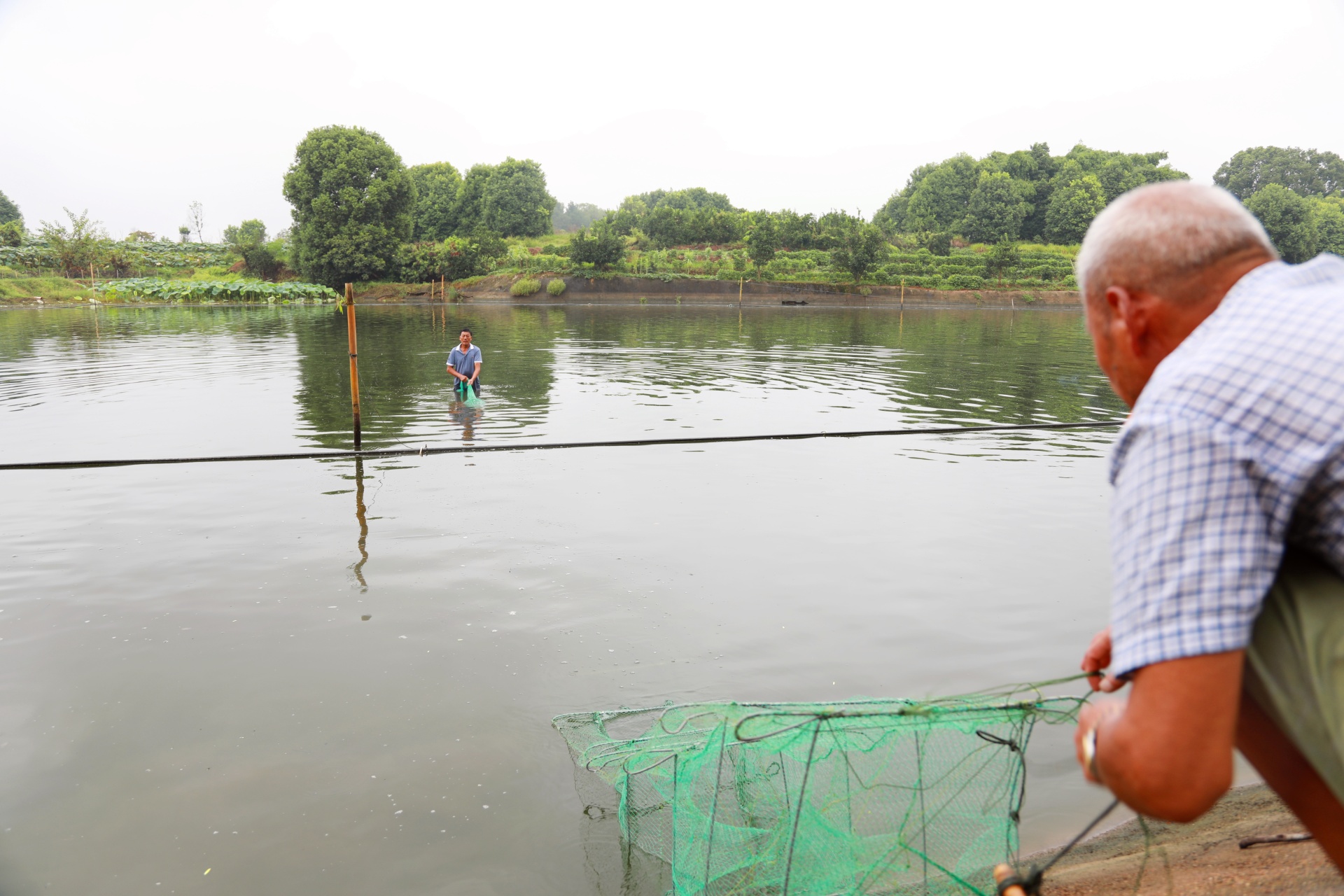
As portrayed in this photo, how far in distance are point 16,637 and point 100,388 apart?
1630 cm

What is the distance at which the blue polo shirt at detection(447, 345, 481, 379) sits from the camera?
1791cm

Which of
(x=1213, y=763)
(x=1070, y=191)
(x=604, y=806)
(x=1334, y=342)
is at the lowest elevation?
(x=604, y=806)

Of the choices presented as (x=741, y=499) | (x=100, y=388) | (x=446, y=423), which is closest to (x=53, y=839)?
(x=741, y=499)

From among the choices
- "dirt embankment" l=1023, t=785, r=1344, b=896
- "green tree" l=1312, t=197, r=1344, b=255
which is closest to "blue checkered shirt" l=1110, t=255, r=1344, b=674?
"dirt embankment" l=1023, t=785, r=1344, b=896

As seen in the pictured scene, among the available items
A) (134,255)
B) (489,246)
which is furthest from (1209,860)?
(134,255)

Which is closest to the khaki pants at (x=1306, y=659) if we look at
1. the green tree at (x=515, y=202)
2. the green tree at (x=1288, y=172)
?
the green tree at (x=515, y=202)

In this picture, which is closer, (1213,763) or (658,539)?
(1213,763)

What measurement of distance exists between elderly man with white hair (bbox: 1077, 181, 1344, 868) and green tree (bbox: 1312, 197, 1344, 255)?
116964 mm

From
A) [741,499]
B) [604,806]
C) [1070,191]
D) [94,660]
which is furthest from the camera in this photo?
[1070,191]

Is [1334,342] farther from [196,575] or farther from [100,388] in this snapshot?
[100,388]

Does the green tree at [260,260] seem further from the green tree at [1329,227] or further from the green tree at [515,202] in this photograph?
the green tree at [1329,227]

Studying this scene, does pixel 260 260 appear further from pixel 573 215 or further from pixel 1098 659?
pixel 573 215

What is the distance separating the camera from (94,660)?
6547 millimetres

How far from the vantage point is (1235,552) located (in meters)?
1.32
